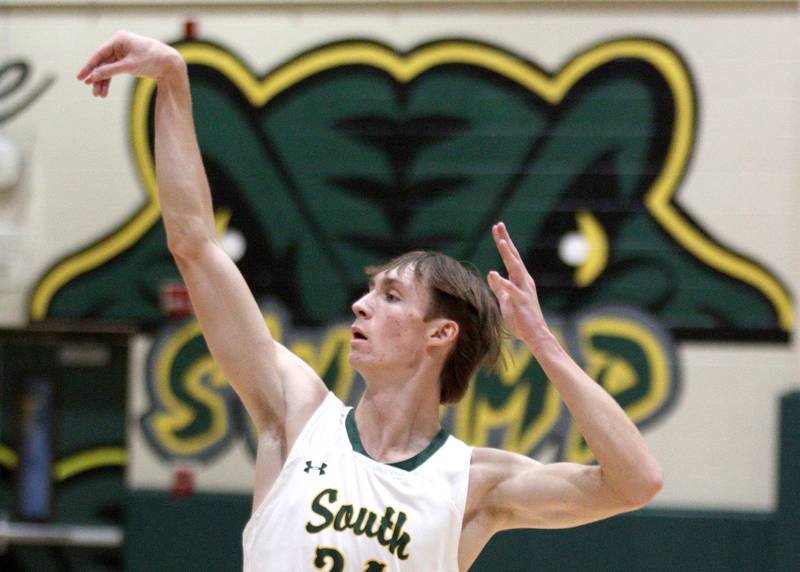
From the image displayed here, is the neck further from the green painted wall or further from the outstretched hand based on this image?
the green painted wall

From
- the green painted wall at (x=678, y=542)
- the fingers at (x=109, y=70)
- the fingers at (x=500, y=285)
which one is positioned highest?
the fingers at (x=109, y=70)

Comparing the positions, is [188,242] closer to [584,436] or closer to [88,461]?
[584,436]

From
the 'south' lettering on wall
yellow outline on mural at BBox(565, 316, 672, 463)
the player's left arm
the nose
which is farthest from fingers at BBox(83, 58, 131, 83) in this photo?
yellow outline on mural at BBox(565, 316, 672, 463)

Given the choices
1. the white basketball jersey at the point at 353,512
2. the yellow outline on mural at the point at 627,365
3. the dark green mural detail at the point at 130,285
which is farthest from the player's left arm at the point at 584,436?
the dark green mural detail at the point at 130,285

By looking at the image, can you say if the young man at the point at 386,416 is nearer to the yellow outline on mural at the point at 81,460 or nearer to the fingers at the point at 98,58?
the fingers at the point at 98,58

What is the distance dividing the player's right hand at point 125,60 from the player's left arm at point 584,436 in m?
0.85

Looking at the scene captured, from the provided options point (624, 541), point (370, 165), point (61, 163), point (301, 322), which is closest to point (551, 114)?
point (370, 165)

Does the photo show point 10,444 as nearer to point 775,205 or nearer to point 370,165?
point 370,165

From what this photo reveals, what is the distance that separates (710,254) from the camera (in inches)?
229

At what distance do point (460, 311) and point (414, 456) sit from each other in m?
0.38

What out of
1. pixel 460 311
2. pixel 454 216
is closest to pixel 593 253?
pixel 454 216

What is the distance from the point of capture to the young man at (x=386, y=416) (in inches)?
97.3

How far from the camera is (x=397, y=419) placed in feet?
9.04

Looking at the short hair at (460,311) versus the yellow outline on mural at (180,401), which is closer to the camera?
the short hair at (460,311)
